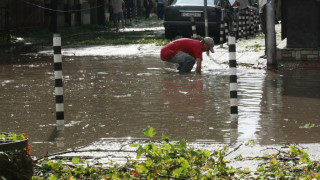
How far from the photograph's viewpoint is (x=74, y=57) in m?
23.8

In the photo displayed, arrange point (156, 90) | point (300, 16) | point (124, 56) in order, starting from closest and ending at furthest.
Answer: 1. point (156, 90)
2. point (300, 16)
3. point (124, 56)

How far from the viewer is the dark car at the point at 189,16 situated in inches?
1117

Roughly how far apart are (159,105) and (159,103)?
251 mm

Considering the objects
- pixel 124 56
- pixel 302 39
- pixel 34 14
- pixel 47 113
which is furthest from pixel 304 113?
pixel 34 14

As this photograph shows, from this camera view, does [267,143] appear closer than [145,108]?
Yes

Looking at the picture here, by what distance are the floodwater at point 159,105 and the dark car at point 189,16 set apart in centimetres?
904

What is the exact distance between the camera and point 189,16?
94.0 ft

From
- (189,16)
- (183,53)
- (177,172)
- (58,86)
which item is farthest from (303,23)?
(177,172)

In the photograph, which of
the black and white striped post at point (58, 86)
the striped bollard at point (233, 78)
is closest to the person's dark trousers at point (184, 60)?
the striped bollard at point (233, 78)

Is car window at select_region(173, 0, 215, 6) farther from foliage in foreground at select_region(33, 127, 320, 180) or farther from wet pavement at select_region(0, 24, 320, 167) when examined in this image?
foliage in foreground at select_region(33, 127, 320, 180)

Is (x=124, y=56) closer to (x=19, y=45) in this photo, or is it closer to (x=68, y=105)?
(x=19, y=45)

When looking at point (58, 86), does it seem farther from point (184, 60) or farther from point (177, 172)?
point (184, 60)

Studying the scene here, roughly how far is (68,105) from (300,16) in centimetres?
790

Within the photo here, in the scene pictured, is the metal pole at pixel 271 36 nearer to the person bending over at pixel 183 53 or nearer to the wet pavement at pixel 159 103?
the wet pavement at pixel 159 103
